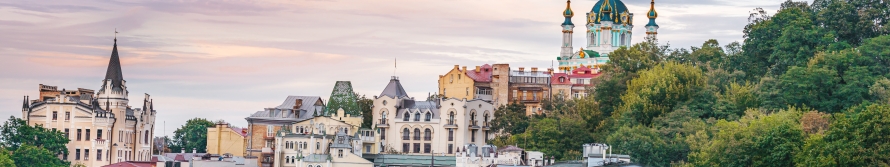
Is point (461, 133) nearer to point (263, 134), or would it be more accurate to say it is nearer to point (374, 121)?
point (374, 121)

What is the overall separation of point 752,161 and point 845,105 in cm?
1361

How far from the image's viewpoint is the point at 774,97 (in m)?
87.2

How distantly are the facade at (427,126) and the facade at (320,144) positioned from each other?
201cm

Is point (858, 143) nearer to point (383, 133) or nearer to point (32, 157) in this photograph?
point (32, 157)

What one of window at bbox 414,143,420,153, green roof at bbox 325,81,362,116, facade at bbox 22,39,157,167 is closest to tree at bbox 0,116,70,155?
facade at bbox 22,39,157,167

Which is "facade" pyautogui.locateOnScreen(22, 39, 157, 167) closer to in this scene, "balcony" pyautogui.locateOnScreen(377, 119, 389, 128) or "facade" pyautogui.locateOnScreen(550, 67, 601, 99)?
"balcony" pyautogui.locateOnScreen(377, 119, 389, 128)

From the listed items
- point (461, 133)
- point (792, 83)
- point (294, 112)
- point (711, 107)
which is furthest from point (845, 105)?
point (294, 112)

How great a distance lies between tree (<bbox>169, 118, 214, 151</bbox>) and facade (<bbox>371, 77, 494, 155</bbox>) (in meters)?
27.5

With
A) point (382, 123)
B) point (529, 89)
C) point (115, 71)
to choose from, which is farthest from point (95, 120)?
point (529, 89)

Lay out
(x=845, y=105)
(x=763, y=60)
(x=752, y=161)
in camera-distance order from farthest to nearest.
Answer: (x=763, y=60) → (x=845, y=105) → (x=752, y=161)

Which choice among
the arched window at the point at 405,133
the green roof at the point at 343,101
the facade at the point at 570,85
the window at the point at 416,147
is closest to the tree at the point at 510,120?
the window at the point at 416,147

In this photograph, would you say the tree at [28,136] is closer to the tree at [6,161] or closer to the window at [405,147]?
the tree at [6,161]

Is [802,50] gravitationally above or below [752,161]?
above

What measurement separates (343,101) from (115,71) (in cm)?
1485
